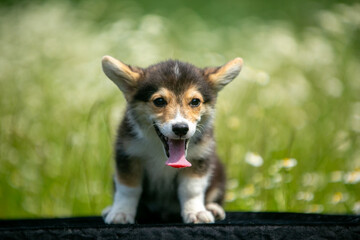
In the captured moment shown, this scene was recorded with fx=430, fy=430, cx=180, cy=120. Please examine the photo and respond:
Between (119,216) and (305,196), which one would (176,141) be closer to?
(119,216)

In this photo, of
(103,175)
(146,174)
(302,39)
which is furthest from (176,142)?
(302,39)

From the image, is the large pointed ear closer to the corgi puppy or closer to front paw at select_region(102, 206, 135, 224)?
the corgi puppy

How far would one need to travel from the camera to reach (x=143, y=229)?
2.68 metres

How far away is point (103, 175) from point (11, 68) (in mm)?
2379

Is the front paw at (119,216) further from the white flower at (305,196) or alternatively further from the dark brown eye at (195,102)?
the white flower at (305,196)

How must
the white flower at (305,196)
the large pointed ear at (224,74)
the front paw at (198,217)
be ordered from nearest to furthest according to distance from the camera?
the front paw at (198,217)
the large pointed ear at (224,74)
the white flower at (305,196)

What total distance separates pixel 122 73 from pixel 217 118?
9.86 feet

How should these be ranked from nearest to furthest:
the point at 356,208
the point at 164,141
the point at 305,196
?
the point at 164,141 → the point at 356,208 → the point at 305,196

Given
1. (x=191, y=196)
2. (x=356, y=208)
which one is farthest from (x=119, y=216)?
(x=356, y=208)

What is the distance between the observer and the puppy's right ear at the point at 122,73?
3.09m

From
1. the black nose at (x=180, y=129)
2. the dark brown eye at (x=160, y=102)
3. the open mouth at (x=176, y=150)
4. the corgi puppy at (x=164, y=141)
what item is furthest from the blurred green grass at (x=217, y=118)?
the black nose at (x=180, y=129)

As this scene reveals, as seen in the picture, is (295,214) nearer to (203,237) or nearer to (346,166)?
(203,237)

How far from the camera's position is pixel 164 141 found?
301 cm

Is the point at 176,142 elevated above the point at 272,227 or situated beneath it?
elevated above
